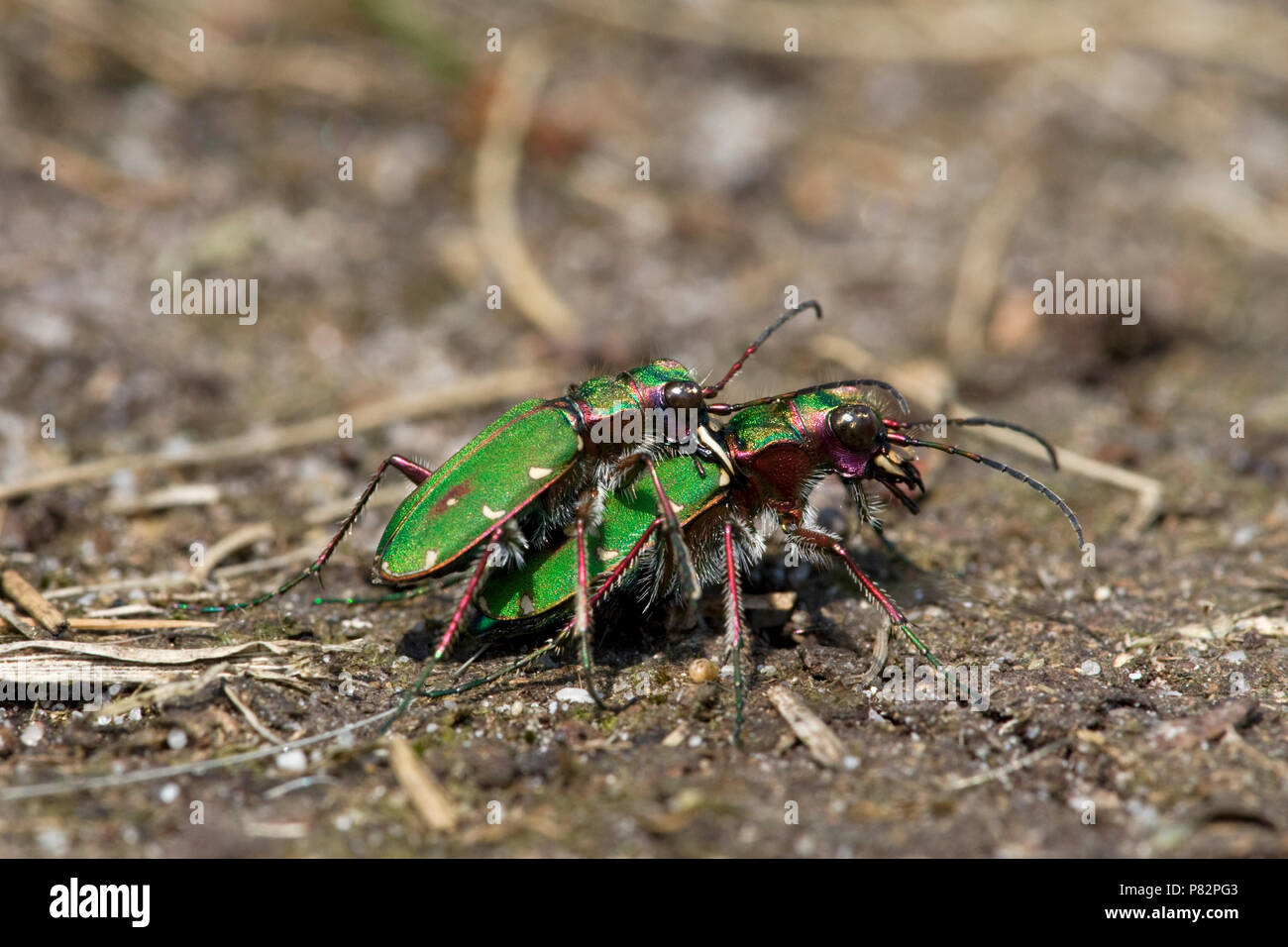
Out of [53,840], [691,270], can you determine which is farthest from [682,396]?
[691,270]

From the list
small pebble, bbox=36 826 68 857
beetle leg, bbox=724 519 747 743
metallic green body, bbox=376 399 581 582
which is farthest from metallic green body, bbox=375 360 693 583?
small pebble, bbox=36 826 68 857

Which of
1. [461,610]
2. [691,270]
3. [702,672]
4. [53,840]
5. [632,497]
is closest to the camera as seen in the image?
[53,840]

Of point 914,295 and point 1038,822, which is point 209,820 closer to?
point 1038,822

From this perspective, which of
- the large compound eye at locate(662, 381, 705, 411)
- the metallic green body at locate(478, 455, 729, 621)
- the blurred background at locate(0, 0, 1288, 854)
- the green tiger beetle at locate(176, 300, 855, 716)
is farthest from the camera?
the blurred background at locate(0, 0, 1288, 854)

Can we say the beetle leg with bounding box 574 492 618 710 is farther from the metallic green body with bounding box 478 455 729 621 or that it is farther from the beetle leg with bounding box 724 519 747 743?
the beetle leg with bounding box 724 519 747 743

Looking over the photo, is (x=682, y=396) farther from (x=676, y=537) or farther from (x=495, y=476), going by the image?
(x=495, y=476)

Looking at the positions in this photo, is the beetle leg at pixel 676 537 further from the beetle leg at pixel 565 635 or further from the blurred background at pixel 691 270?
the blurred background at pixel 691 270
